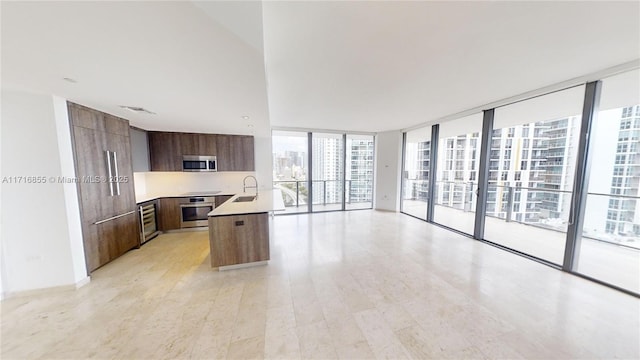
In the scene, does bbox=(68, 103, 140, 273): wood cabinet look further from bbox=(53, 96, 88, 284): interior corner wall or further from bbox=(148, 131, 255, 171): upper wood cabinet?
bbox=(148, 131, 255, 171): upper wood cabinet

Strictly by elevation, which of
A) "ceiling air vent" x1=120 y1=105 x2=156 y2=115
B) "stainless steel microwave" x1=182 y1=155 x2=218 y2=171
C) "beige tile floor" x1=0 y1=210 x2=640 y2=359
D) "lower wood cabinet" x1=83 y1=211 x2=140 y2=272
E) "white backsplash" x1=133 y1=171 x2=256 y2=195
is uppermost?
"ceiling air vent" x1=120 y1=105 x2=156 y2=115

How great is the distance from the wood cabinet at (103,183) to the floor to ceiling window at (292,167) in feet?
10.3

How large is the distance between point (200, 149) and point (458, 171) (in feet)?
21.7

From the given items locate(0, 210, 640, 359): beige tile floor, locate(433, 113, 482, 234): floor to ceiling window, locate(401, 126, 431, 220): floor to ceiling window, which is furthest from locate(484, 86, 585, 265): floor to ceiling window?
locate(401, 126, 431, 220): floor to ceiling window

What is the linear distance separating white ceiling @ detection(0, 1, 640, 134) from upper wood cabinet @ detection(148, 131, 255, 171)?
5.37 feet

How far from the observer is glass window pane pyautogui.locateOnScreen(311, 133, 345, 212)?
620 centimetres

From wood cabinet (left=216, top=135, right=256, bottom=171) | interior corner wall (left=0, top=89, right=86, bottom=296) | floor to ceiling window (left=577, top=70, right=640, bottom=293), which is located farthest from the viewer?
wood cabinet (left=216, top=135, right=256, bottom=171)

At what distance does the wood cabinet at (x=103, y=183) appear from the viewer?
2.59m

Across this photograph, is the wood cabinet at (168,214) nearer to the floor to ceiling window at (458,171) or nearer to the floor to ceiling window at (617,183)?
the floor to ceiling window at (458,171)

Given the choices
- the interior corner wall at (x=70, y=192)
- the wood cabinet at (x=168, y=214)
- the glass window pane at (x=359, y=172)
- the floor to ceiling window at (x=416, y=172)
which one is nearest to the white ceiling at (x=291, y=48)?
the interior corner wall at (x=70, y=192)

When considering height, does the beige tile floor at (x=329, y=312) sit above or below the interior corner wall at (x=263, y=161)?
below

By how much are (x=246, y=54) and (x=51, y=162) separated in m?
2.77

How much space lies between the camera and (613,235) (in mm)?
3375

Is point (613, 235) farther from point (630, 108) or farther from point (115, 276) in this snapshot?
point (115, 276)
